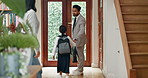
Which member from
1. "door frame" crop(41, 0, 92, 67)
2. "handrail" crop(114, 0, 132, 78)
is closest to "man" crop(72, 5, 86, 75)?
"door frame" crop(41, 0, 92, 67)

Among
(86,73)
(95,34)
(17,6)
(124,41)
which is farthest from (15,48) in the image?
(95,34)

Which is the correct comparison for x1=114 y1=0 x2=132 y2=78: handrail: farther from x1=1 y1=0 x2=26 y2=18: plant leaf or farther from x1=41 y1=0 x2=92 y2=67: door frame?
x1=41 y1=0 x2=92 y2=67: door frame

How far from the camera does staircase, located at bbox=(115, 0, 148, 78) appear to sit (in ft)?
10.9

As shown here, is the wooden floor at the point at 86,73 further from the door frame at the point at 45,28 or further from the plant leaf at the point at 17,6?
the plant leaf at the point at 17,6

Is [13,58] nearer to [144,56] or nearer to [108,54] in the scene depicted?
[144,56]

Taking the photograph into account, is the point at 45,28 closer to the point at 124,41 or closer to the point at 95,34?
the point at 95,34

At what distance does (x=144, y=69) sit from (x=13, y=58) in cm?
255

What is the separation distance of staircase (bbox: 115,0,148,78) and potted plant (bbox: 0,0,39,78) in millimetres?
2245

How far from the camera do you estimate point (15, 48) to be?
102 cm

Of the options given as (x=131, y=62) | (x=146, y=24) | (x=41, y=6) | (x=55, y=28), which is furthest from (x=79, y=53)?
(x=131, y=62)

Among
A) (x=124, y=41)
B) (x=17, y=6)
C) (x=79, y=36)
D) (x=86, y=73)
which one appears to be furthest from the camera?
(x=86, y=73)

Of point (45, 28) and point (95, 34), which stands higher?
point (45, 28)

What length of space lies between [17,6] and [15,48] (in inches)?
6.4

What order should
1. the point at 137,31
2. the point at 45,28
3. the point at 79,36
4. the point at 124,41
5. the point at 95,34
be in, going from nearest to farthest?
the point at 124,41, the point at 137,31, the point at 79,36, the point at 95,34, the point at 45,28
